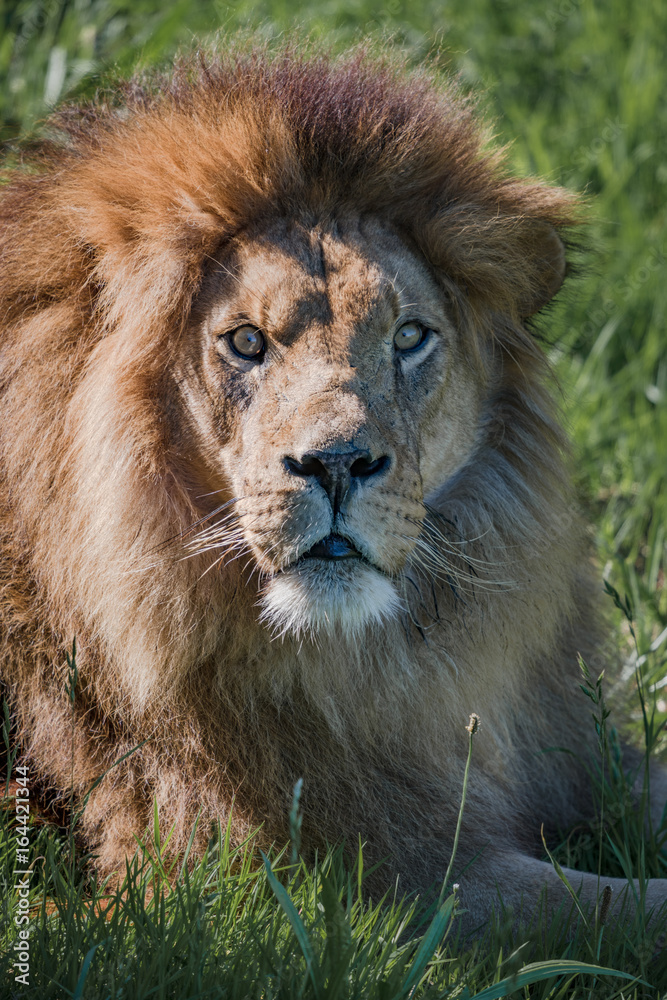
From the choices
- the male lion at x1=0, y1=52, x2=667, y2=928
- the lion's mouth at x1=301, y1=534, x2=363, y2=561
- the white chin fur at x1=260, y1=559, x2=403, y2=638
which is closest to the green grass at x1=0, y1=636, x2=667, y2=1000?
the male lion at x1=0, y1=52, x2=667, y2=928

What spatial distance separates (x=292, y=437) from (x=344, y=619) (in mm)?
407

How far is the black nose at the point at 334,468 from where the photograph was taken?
7.20 ft

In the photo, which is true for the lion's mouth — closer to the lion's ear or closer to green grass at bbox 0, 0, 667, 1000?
green grass at bbox 0, 0, 667, 1000

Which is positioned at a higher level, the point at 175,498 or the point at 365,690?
the point at 175,498

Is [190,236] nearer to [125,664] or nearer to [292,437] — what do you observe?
[292,437]

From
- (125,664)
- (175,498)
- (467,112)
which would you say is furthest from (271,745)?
(467,112)

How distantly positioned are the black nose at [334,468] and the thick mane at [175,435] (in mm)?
388

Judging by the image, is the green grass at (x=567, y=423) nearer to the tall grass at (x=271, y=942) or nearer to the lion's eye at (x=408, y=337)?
the tall grass at (x=271, y=942)

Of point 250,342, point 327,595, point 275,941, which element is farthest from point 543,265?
point 275,941

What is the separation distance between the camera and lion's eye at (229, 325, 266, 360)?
2.46m

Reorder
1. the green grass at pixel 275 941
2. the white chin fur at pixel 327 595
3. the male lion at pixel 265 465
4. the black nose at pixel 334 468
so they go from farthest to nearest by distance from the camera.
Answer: the male lion at pixel 265 465, the white chin fur at pixel 327 595, the black nose at pixel 334 468, the green grass at pixel 275 941

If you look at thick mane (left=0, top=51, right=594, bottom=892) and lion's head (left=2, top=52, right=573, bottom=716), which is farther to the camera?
thick mane (left=0, top=51, right=594, bottom=892)

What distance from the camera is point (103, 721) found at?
2670mm

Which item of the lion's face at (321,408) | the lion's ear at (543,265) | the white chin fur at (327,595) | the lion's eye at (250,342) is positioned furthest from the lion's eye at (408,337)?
the white chin fur at (327,595)
